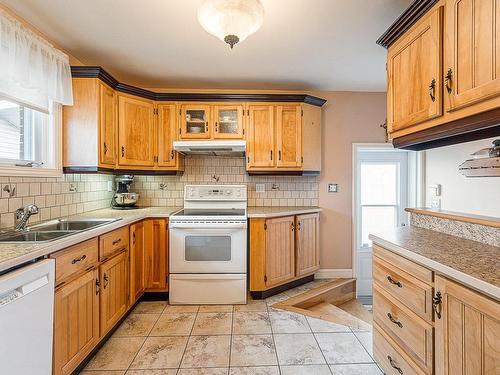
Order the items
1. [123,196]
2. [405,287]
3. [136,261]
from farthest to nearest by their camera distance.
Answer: [123,196]
[136,261]
[405,287]

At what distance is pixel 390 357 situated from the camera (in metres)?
1.53

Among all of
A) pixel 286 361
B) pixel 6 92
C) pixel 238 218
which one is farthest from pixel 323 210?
pixel 6 92

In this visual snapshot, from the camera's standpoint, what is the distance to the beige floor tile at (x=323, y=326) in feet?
7.16

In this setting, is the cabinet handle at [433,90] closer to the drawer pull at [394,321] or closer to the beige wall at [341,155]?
the drawer pull at [394,321]

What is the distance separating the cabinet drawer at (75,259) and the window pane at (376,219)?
10.7 feet

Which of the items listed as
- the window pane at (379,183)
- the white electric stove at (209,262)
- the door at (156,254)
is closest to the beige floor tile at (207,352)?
the white electric stove at (209,262)

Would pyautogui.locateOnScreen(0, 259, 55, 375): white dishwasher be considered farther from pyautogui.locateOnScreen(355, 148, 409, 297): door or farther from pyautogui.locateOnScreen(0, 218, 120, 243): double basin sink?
pyautogui.locateOnScreen(355, 148, 409, 297): door

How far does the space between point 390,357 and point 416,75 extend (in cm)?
164

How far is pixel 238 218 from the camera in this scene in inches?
104

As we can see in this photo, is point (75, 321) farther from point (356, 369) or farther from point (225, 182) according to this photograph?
point (225, 182)

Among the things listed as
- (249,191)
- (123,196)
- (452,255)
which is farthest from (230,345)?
(123,196)

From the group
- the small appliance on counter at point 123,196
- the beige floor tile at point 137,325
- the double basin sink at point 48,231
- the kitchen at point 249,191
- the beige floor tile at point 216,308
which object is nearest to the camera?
the kitchen at point 249,191

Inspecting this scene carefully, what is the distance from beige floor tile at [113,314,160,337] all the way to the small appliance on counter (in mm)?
1184

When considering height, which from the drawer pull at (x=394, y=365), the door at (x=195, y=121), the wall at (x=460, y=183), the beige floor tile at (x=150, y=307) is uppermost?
the door at (x=195, y=121)
